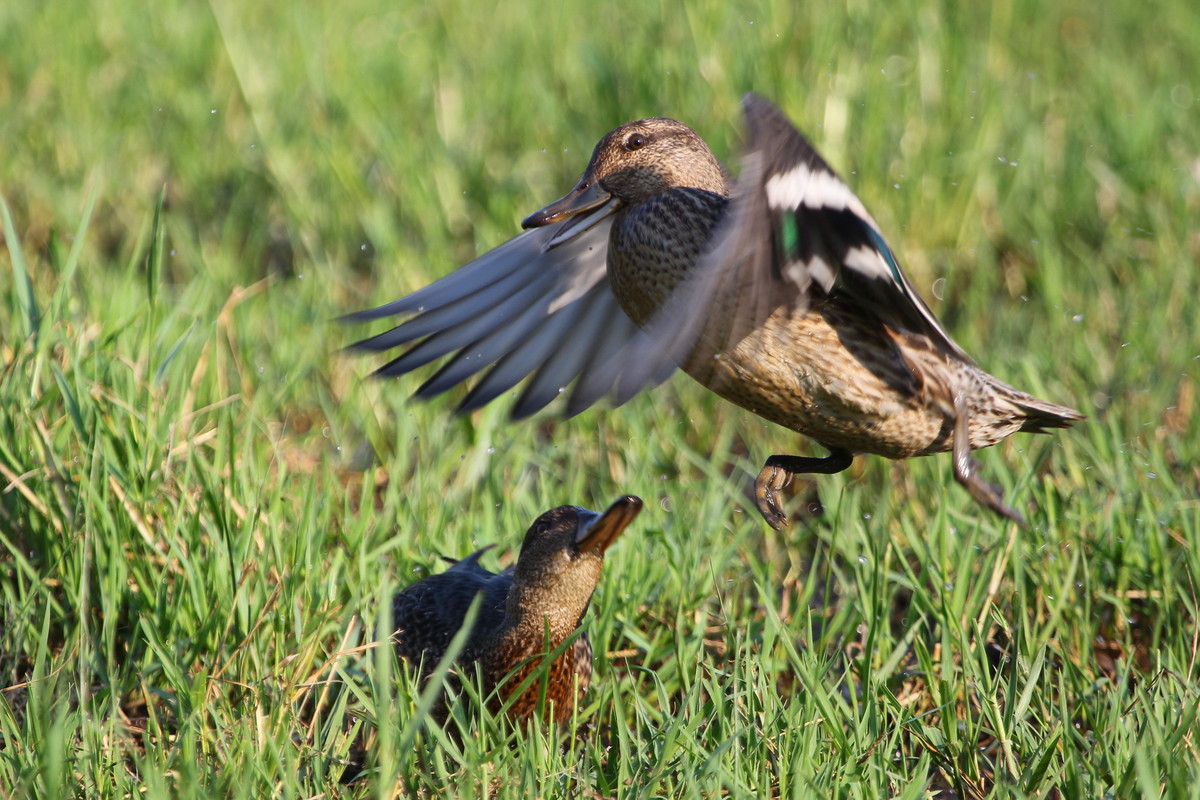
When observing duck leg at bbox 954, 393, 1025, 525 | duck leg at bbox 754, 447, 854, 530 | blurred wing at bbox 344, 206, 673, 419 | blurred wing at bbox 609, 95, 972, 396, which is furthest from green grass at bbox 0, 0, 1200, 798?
blurred wing at bbox 609, 95, 972, 396

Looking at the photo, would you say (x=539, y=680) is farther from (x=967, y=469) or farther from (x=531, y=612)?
(x=967, y=469)

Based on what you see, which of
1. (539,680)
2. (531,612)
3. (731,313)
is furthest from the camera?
(531,612)

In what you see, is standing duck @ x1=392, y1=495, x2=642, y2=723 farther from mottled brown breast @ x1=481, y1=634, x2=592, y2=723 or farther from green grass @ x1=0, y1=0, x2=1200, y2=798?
green grass @ x1=0, y1=0, x2=1200, y2=798

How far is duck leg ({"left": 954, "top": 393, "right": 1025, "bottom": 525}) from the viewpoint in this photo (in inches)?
138

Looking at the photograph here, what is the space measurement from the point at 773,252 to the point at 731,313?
0.91 feet

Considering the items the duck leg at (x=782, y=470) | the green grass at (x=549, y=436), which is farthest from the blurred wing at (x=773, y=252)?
the green grass at (x=549, y=436)

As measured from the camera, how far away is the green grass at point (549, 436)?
3033mm

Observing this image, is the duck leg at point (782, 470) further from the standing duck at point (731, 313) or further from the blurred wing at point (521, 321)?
the blurred wing at point (521, 321)

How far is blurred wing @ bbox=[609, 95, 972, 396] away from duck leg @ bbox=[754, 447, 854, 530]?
0.53 m

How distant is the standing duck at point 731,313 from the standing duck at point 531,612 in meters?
0.36

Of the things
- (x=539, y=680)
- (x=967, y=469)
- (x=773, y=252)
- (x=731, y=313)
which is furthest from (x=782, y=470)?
(x=773, y=252)

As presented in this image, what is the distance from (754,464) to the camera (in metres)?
4.78

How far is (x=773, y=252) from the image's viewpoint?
2855mm

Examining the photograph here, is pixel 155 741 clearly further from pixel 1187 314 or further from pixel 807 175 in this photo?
pixel 1187 314
